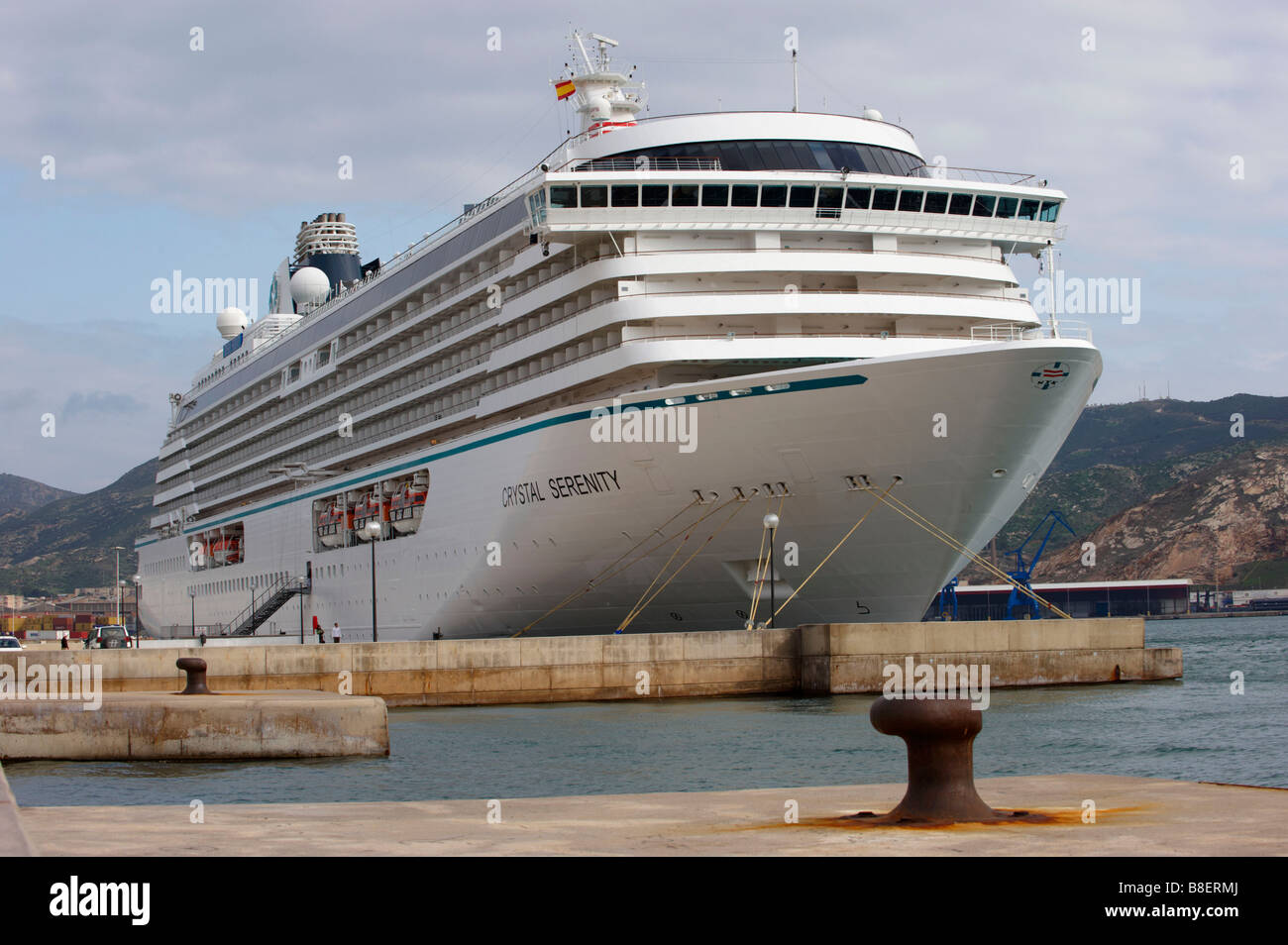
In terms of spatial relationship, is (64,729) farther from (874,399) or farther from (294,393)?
(294,393)

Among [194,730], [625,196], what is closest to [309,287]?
[625,196]

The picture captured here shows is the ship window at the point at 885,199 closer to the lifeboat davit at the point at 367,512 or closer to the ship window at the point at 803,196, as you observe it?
the ship window at the point at 803,196

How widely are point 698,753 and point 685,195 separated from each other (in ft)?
56.1

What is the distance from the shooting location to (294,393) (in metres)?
57.4

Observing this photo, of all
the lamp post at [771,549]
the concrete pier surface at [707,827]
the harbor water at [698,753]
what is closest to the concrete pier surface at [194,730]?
the harbor water at [698,753]

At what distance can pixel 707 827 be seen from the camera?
881 cm

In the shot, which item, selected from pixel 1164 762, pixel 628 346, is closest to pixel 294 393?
pixel 628 346

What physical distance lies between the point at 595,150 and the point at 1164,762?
2374cm

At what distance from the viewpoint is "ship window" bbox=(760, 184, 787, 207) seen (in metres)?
33.3

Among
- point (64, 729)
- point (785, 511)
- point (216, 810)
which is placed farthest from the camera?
point (785, 511)

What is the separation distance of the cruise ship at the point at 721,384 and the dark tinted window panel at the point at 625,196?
12 centimetres

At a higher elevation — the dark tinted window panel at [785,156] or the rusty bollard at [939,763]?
the dark tinted window panel at [785,156]

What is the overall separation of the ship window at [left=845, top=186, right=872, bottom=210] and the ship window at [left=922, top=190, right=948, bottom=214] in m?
1.71

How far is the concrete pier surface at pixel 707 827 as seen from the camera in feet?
24.3
